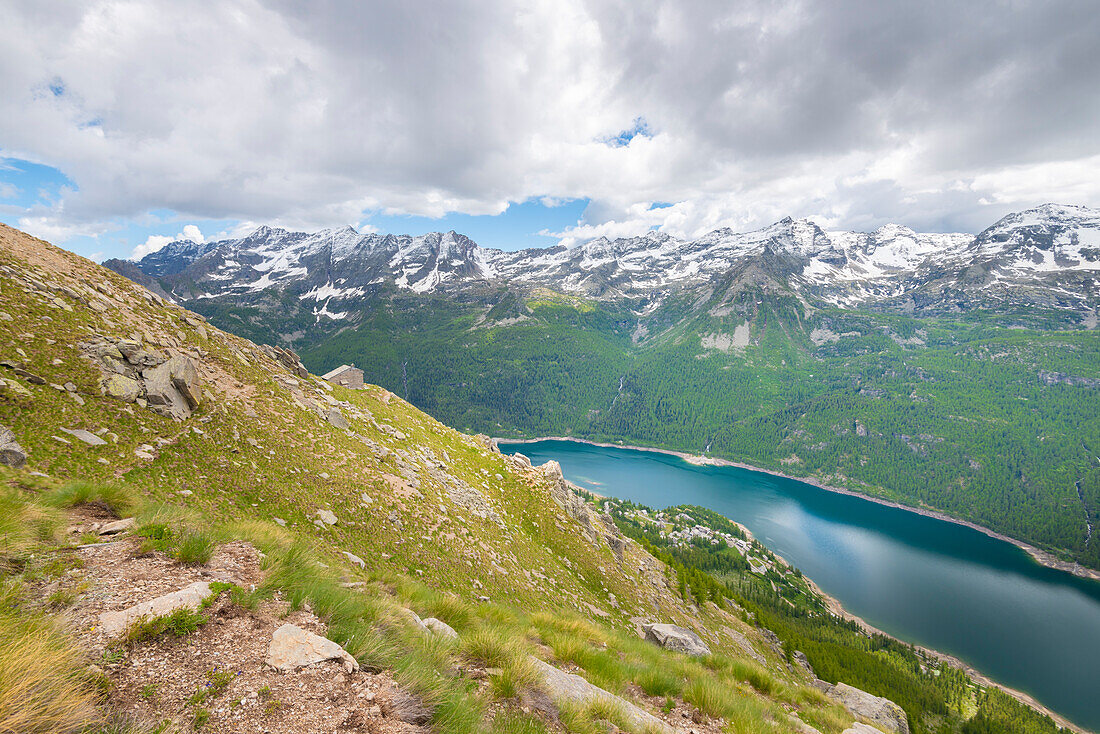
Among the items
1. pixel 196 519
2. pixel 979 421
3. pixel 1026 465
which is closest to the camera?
pixel 196 519

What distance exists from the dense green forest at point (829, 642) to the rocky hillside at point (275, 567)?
21943 mm

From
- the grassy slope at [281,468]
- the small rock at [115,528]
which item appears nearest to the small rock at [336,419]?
the grassy slope at [281,468]

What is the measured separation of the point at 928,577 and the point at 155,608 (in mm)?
139503

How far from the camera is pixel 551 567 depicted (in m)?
21.7

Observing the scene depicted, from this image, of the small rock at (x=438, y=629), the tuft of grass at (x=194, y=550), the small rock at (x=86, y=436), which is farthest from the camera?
the small rock at (x=86, y=436)

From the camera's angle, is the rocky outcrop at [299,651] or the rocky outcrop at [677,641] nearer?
the rocky outcrop at [299,651]

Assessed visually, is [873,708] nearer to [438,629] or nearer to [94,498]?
[438,629]

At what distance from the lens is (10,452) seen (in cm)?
900

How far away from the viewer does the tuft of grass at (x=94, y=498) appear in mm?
6689

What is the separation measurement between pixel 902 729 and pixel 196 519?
1152 inches

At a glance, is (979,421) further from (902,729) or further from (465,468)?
(465,468)

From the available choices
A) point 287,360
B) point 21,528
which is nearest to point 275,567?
point 21,528

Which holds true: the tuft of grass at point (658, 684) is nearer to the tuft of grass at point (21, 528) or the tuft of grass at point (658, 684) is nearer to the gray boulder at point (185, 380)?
the tuft of grass at point (21, 528)

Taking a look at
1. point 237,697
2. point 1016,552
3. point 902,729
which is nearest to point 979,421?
point 1016,552
